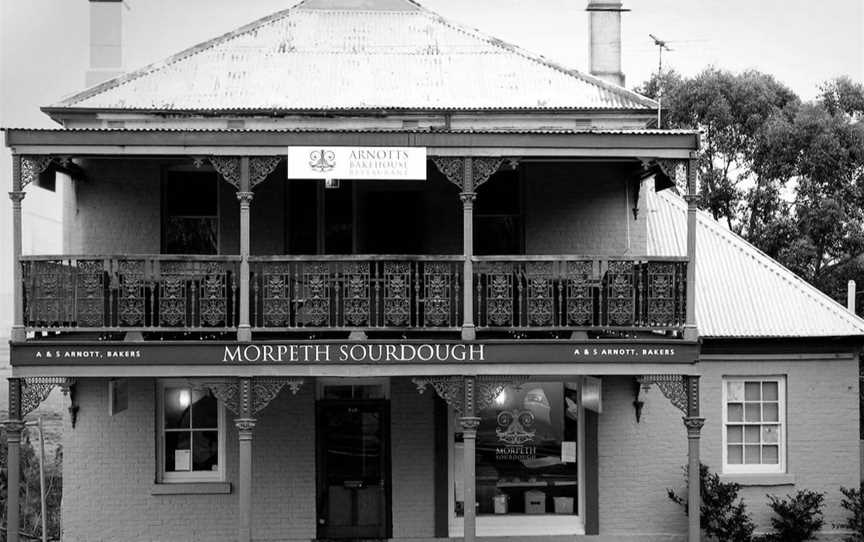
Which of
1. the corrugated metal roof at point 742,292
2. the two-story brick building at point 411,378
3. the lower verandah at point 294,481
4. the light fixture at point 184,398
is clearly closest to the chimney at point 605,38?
the two-story brick building at point 411,378

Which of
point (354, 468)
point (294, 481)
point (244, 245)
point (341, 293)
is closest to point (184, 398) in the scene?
Result: point (294, 481)

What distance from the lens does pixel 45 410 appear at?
31.9 meters

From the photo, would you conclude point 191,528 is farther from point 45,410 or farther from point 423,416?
point 45,410

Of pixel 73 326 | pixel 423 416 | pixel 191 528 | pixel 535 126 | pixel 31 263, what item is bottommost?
pixel 191 528

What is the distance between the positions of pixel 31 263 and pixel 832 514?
11.7 meters

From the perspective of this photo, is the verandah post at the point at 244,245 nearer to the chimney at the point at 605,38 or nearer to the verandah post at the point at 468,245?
the verandah post at the point at 468,245

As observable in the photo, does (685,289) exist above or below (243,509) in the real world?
above

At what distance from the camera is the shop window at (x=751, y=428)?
1501 centimetres

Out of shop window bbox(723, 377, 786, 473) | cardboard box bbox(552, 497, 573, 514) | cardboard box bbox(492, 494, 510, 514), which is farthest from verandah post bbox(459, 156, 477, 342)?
shop window bbox(723, 377, 786, 473)

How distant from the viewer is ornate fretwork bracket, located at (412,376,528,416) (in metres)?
12.4

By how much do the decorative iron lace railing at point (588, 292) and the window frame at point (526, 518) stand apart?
2307mm

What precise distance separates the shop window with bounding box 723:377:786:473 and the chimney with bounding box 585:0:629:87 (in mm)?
5329

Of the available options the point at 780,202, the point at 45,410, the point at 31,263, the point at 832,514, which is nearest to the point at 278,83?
the point at 31,263

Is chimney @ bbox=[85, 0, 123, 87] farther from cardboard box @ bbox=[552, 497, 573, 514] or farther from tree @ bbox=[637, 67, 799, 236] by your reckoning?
tree @ bbox=[637, 67, 799, 236]
